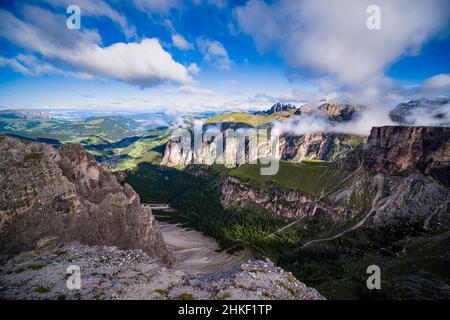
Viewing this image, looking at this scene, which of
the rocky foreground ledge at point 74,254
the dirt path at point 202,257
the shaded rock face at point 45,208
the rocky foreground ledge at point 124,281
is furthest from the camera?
the dirt path at point 202,257

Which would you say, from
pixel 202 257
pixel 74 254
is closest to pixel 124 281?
pixel 74 254

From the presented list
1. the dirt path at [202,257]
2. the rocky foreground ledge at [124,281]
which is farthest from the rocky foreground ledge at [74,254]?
the dirt path at [202,257]

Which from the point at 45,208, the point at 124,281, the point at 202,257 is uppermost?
the point at 45,208

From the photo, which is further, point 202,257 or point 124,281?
A: point 202,257

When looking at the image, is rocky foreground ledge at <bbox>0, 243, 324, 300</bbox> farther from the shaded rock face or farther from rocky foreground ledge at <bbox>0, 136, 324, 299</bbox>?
the shaded rock face

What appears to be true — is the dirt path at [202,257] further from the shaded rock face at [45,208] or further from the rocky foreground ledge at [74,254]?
the rocky foreground ledge at [74,254]

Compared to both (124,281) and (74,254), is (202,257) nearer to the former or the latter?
(74,254)

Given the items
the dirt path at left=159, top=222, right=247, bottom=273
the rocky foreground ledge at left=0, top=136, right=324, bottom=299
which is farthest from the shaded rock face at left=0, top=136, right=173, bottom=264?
the dirt path at left=159, top=222, right=247, bottom=273

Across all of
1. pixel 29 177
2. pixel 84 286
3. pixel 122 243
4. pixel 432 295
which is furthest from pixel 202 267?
pixel 84 286
